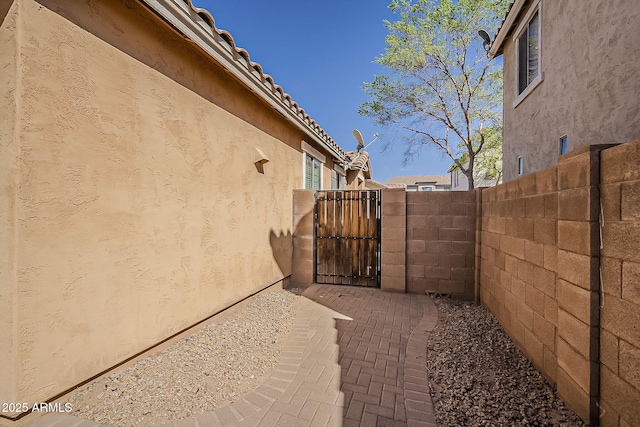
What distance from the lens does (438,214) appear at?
19.1 ft

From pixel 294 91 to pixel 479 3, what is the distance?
11126mm

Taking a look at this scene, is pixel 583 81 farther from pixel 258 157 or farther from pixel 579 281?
pixel 258 157

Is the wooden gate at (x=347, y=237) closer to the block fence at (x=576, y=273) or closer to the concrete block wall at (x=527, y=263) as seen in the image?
the block fence at (x=576, y=273)

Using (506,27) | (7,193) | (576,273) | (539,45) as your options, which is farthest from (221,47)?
(506,27)

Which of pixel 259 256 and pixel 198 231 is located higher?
pixel 198 231

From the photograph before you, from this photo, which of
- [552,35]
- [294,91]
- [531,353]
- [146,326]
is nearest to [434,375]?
[531,353]

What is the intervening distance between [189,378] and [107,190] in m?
2.07

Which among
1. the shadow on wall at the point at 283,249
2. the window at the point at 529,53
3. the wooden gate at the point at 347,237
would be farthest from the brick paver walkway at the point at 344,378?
the window at the point at 529,53

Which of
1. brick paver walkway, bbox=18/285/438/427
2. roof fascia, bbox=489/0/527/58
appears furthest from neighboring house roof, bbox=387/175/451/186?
brick paver walkway, bbox=18/285/438/427

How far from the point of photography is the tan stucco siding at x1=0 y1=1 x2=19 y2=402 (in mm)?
2104

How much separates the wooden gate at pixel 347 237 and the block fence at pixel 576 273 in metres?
2.28

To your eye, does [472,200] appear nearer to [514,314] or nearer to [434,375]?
[514,314]

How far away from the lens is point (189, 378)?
294 centimetres

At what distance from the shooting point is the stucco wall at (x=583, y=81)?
3992mm
